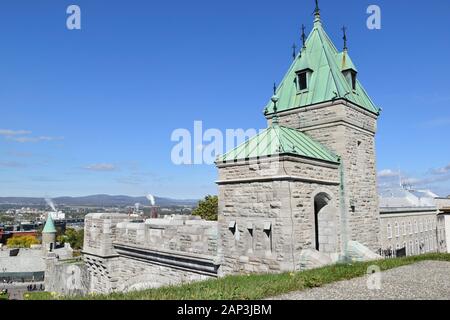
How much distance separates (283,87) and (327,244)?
8122mm

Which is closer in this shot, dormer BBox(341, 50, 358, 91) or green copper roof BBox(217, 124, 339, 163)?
green copper roof BBox(217, 124, 339, 163)

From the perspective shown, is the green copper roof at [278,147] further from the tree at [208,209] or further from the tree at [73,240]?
the tree at [73,240]

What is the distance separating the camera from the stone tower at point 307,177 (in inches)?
460

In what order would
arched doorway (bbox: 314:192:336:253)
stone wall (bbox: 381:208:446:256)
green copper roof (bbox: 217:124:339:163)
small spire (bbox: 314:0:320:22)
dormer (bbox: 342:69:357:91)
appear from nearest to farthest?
green copper roof (bbox: 217:124:339:163) → arched doorway (bbox: 314:192:336:253) → dormer (bbox: 342:69:357:91) → small spire (bbox: 314:0:320:22) → stone wall (bbox: 381:208:446:256)

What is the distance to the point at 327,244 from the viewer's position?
14.2m

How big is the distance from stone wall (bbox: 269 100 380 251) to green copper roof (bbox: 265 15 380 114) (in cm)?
47

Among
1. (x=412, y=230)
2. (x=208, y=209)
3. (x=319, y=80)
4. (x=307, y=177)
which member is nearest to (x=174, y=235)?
(x=307, y=177)

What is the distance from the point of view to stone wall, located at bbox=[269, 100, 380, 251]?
587 inches

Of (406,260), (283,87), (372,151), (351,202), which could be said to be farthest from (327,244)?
(283,87)

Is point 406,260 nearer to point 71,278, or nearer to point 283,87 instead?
point 283,87

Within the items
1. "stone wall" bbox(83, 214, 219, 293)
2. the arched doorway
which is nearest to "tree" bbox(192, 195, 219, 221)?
"stone wall" bbox(83, 214, 219, 293)

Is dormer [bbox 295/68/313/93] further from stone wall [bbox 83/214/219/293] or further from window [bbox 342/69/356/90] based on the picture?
stone wall [bbox 83/214/219/293]

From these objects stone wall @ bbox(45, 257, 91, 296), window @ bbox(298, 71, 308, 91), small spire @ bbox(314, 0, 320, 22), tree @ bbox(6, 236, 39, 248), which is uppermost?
small spire @ bbox(314, 0, 320, 22)

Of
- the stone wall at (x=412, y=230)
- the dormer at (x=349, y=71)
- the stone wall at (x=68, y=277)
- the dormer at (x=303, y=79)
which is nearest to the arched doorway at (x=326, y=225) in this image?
the dormer at (x=303, y=79)
